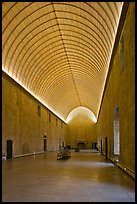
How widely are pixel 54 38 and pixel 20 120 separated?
900 cm

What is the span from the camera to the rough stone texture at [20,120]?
26484 millimetres

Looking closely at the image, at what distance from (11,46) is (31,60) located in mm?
5584

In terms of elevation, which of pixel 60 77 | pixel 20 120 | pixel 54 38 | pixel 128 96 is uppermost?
pixel 54 38

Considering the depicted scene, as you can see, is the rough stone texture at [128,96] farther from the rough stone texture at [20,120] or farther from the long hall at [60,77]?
the rough stone texture at [20,120]

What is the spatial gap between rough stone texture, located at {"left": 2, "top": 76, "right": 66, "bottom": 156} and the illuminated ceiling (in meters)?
1.33

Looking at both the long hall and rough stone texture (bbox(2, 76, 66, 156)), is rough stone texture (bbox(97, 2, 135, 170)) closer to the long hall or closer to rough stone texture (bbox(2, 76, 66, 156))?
the long hall

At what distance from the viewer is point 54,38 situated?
1135 inches

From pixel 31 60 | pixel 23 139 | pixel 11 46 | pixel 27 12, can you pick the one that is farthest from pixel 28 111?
pixel 27 12

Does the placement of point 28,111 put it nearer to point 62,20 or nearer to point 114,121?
point 62,20

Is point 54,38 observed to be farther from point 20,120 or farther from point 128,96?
point 128,96

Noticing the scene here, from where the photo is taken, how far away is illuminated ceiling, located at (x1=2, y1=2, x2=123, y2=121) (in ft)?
68.6

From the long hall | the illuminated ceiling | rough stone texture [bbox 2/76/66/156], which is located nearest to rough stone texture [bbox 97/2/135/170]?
the long hall

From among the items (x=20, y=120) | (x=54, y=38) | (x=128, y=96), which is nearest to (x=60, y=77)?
(x=20, y=120)

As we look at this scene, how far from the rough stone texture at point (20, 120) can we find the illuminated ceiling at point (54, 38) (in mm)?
1327
